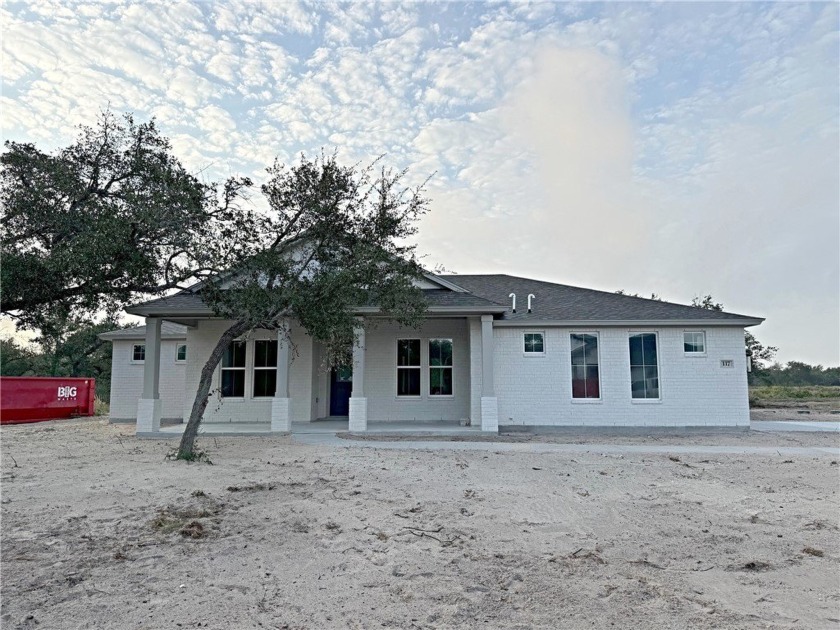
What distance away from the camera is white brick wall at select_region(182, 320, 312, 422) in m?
14.6

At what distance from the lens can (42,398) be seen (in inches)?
707

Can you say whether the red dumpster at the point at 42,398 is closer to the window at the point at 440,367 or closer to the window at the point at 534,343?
the window at the point at 440,367

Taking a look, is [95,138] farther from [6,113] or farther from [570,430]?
[570,430]

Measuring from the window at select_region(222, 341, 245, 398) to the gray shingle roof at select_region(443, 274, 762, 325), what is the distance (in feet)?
24.6

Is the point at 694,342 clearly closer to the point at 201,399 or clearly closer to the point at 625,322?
the point at 625,322

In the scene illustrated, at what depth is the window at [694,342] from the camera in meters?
13.6

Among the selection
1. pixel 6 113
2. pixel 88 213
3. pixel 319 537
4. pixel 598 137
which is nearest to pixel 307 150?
pixel 88 213

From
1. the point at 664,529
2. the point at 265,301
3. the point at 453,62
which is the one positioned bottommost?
the point at 664,529

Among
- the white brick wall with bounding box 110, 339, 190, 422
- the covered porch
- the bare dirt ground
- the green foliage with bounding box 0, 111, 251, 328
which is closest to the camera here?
the bare dirt ground

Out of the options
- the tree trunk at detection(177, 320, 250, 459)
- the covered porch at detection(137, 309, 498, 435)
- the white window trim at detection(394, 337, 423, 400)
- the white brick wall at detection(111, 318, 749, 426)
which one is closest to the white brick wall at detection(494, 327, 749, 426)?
the white brick wall at detection(111, 318, 749, 426)

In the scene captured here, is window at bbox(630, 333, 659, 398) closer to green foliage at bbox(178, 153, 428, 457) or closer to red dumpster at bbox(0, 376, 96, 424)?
green foliage at bbox(178, 153, 428, 457)

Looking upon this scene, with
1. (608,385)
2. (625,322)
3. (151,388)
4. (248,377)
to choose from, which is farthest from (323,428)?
(625,322)

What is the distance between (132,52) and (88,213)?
3486mm

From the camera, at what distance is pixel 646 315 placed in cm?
1366
